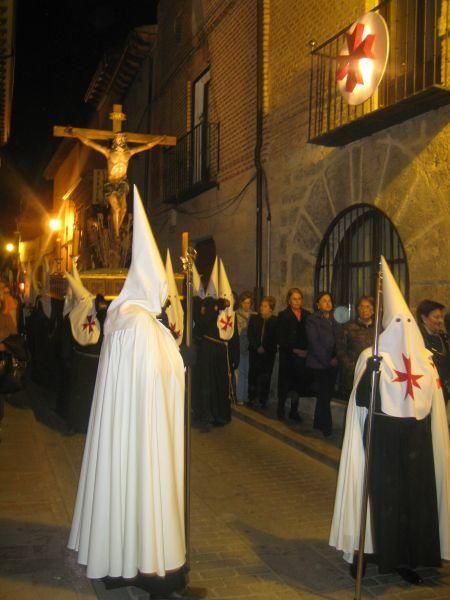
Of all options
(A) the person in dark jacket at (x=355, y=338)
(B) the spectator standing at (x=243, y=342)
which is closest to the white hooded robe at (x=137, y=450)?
(A) the person in dark jacket at (x=355, y=338)

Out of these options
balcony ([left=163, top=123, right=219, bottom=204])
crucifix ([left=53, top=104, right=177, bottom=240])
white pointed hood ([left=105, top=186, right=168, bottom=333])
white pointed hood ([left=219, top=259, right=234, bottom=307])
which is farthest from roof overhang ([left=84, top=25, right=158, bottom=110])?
white pointed hood ([left=105, top=186, right=168, bottom=333])

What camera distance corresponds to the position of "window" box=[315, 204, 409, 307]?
8117 mm

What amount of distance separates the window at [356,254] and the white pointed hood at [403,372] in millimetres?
3771

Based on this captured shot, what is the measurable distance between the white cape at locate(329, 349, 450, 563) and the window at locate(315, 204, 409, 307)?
12.1 feet

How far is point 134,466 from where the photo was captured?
3621 mm

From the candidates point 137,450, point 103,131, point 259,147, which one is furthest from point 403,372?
point 103,131

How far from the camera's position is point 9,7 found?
36.3 feet

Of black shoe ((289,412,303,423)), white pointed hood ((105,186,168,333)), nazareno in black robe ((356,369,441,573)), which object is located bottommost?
black shoe ((289,412,303,423))

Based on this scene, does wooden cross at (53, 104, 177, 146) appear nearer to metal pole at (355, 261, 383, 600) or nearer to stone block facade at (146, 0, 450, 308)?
stone block facade at (146, 0, 450, 308)

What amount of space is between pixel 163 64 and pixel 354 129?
35.0 ft

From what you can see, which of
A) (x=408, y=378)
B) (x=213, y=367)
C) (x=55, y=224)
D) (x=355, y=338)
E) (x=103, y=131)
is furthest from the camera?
(x=55, y=224)

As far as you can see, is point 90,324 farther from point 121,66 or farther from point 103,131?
point 121,66

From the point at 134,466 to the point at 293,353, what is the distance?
17.9 ft

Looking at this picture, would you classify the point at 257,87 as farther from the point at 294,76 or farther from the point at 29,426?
the point at 29,426
